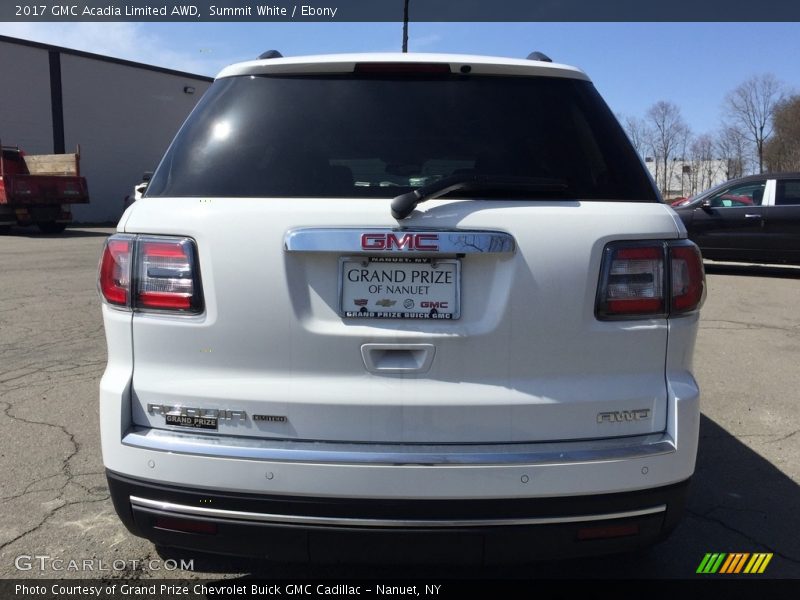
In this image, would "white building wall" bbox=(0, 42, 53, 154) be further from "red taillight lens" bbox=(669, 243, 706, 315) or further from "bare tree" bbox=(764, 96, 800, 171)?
"bare tree" bbox=(764, 96, 800, 171)

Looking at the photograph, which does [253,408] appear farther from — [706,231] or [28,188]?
[28,188]

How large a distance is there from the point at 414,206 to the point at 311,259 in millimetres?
352

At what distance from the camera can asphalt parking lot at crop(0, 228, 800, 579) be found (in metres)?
2.84

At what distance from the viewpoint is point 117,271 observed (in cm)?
225

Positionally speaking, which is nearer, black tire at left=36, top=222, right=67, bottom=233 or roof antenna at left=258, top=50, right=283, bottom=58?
roof antenna at left=258, top=50, right=283, bottom=58

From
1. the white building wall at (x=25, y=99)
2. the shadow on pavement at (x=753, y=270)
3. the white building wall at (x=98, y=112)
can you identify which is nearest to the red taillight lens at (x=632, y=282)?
the shadow on pavement at (x=753, y=270)

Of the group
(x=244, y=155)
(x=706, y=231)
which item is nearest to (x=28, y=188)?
(x=706, y=231)

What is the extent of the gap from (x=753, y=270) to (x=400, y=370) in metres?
12.5

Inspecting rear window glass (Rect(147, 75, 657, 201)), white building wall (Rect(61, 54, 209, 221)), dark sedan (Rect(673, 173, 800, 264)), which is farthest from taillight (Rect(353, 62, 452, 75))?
white building wall (Rect(61, 54, 209, 221))

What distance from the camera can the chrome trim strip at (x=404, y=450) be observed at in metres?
2.05

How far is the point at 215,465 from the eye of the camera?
6.80ft

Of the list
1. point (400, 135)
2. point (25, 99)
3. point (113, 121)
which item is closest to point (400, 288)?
point (400, 135)

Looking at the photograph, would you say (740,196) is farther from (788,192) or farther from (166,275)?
(166,275)

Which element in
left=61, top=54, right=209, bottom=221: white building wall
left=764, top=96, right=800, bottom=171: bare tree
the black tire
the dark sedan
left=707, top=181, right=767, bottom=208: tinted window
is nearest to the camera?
the dark sedan
